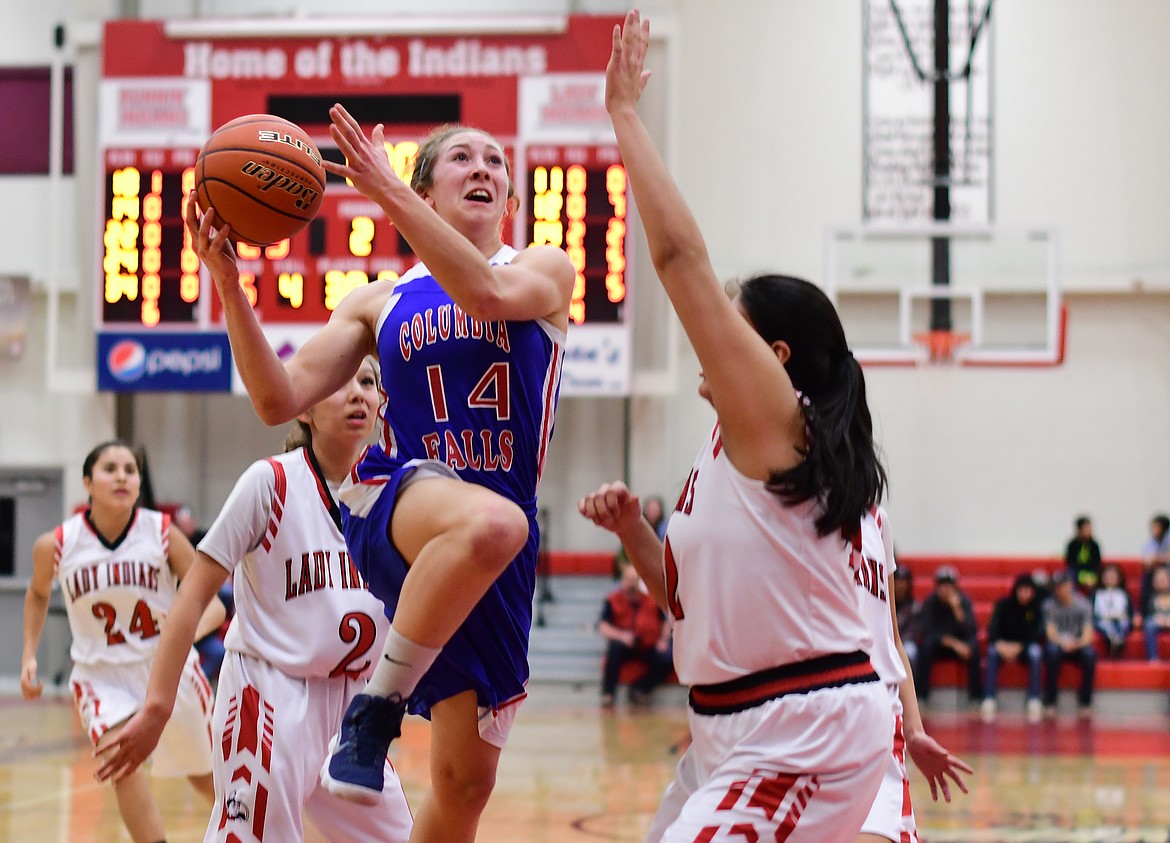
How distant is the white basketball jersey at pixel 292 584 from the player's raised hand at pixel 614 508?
1099mm

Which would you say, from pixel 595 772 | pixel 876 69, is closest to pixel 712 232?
pixel 876 69

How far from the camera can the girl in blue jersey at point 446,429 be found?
2.84 m

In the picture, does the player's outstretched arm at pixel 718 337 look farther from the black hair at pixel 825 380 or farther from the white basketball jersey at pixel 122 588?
the white basketball jersey at pixel 122 588

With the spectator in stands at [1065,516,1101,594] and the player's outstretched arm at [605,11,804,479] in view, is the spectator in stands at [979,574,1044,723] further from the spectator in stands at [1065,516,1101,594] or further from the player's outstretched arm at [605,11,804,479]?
the player's outstretched arm at [605,11,804,479]

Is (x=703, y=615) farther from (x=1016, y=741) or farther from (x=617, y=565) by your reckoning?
(x=617, y=565)

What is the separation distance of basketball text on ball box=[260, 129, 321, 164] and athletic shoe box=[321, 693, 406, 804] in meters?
1.26

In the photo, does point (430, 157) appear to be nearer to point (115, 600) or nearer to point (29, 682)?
point (115, 600)

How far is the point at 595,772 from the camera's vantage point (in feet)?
28.5

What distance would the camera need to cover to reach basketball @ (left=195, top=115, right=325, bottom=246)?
3127mm

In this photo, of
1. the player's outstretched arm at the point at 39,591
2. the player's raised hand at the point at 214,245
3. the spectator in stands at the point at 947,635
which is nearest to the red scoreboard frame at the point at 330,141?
the spectator in stands at the point at 947,635

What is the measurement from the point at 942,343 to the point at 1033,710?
3.31m

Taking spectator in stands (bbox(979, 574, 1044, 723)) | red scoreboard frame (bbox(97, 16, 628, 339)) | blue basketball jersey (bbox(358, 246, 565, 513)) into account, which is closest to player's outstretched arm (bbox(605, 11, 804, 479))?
blue basketball jersey (bbox(358, 246, 565, 513))

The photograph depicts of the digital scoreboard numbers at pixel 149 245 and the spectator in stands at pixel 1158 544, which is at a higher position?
the digital scoreboard numbers at pixel 149 245

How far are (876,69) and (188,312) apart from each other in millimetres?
7945
